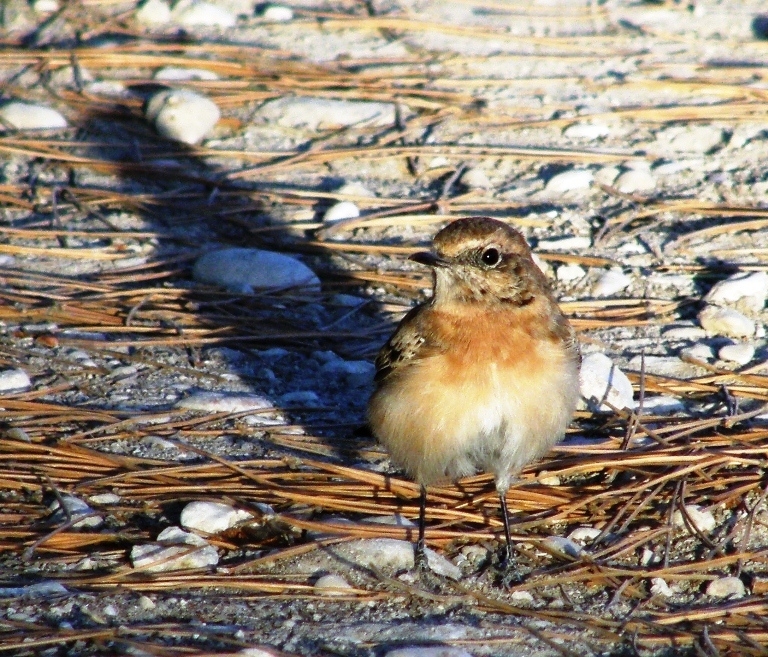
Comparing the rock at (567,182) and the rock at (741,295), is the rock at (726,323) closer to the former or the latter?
the rock at (741,295)

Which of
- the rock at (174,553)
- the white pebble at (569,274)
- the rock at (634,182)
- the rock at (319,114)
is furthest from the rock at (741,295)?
the rock at (174,553)

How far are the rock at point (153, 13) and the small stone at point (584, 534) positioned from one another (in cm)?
728

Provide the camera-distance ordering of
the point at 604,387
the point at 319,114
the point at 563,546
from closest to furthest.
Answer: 1. the point at 563,546
2. the point at 604,387
3. the point at 319,114

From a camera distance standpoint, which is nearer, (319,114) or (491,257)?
(491,257)

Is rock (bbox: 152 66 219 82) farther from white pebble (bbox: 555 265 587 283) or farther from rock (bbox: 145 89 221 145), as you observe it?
white pebble (bbox: 555 265 587 283)

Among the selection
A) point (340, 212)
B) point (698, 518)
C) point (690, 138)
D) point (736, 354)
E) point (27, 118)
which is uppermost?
point (27, 118)

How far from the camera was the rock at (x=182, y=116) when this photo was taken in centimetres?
828

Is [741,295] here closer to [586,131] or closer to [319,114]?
[586,131]

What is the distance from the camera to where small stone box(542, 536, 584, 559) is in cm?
465

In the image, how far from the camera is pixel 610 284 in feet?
22.1

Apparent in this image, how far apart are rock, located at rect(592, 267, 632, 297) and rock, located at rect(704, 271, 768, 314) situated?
54 cm

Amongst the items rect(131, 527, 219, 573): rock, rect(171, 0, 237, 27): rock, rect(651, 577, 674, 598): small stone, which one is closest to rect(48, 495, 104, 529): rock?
rect(131, 527, 219, 573): rock

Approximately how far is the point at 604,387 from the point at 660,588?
1490 millimetres

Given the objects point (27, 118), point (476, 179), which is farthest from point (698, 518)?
point (27, 118)
